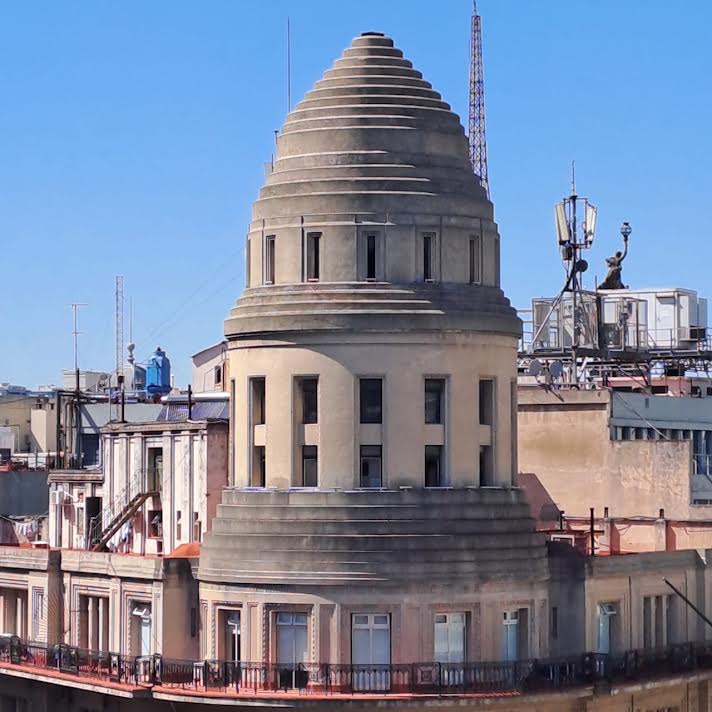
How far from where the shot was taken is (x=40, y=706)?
83.2 meters

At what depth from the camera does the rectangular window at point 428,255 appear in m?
77.0

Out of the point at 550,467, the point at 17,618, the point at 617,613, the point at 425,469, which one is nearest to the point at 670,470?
the point at 550,467

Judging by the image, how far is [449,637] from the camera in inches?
2943

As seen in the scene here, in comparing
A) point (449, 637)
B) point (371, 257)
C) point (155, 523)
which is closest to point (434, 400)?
point (371, 257)

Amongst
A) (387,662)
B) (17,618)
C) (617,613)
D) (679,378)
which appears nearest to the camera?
(387,662)

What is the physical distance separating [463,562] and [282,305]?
10.9 meters

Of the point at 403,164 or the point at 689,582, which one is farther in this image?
the point at 689,582

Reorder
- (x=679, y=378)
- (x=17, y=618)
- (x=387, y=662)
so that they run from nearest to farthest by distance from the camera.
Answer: (x=387, y=662) < (x=17, y=618) < (x=679, y=378)

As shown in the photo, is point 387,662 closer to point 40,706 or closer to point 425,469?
point 425,469

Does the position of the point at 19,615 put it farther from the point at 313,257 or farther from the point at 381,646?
the point at 313,257

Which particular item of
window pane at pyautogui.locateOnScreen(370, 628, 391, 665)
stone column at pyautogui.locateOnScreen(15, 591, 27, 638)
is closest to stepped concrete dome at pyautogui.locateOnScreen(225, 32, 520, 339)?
window pane at pyautogui.locateOnScreen(370, 628, 391, 665)

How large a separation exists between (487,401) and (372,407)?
4.54 meters

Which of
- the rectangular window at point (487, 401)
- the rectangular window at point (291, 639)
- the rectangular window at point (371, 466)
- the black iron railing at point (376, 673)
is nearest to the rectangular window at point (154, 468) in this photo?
the black iron railing at point (376, 673)

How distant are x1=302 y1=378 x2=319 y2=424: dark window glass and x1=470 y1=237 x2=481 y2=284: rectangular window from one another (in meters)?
6.93
